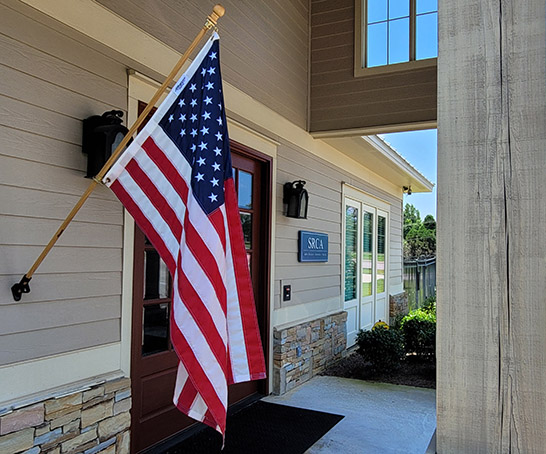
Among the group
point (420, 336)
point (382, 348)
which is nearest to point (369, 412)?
point (382, 348)

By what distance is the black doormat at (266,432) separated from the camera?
3.38 m

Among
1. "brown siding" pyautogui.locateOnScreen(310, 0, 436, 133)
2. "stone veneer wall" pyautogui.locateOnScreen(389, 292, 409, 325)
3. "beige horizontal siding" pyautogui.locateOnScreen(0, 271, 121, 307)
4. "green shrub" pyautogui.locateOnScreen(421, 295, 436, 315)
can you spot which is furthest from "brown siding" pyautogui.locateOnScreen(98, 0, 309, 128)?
"green shrub" pyautogui.locateOnScreen(421, 295, 436, 315)

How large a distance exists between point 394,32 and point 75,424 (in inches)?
188

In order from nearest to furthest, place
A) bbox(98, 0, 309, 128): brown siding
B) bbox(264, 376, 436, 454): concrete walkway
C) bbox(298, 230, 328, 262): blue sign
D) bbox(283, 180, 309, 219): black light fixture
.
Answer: bbox(98, 0, 309, 128): brown siding, bbox(264, 376, 436, 454): concrete walkway, bbox(283, 180, 309, 219): black light fixture, bbox(298, 230, 328, 262): blue sign

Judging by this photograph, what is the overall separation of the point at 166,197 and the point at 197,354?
0.64 meters

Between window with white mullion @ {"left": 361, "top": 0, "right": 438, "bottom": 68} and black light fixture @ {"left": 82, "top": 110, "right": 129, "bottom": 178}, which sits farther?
window with white mullion @ {"left": 361, "top": 0, "right": 438, "bottom": 68}

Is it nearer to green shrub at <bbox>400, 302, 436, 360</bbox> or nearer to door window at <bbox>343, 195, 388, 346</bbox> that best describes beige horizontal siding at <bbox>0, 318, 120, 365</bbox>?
door window at <bbox>343, 195, 388, 346</bbox>

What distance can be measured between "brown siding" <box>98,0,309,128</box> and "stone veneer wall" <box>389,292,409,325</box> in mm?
4907

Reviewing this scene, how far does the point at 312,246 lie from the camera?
5.48 m

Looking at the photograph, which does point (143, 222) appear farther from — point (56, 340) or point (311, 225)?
point (311, 225)

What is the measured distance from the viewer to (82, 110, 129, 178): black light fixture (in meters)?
2.55

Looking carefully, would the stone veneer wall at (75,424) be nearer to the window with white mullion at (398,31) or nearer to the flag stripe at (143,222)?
the flag stripe at (143,222)

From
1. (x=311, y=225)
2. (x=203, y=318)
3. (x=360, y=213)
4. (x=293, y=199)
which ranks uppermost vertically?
(x=360, y=213)

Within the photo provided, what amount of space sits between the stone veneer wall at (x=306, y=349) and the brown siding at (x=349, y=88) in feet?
7.29
